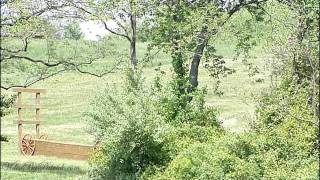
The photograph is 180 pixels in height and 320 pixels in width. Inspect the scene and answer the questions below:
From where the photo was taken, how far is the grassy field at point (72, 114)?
1955 cm

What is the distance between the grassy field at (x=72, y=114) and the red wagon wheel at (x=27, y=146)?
40 centimetres

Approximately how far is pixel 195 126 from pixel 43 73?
10.2 metres

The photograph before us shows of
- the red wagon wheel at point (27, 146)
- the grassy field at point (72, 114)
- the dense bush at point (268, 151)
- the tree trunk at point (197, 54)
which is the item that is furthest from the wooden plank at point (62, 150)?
the dense bush at point (268, 151)

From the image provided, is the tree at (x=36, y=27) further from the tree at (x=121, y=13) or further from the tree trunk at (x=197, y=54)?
the tree trunk at (x=197, y=54)

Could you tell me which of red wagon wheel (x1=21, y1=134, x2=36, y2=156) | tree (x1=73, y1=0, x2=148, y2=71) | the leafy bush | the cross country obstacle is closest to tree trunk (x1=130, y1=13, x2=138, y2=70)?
tree (x1=73, y1=0, x2=148, y2=71)

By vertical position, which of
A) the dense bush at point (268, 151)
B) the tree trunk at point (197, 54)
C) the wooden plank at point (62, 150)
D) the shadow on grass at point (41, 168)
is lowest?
the shadow on grass at point (41, 168)

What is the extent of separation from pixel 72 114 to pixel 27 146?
9.68m

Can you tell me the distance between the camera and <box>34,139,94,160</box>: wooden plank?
76.8 feet

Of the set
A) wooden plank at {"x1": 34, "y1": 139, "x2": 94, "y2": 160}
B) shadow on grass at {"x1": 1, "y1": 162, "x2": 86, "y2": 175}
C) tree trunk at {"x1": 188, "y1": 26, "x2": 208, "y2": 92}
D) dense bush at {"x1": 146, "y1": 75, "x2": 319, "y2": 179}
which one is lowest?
shadow on grass at {"x1": 1, "y1": 162, "x2": 86, "y2": 175}

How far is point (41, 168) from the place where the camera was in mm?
21047

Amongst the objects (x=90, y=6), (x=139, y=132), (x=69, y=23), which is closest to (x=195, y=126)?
(x=139, y=132)

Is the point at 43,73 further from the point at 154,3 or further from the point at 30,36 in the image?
the point at 154,3

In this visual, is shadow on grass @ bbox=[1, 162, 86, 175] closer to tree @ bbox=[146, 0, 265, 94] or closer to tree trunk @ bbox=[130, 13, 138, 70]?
tree trunk @ bbox=[130, 13, 138, 70]

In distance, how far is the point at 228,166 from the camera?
42.3 ft
